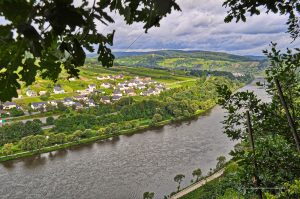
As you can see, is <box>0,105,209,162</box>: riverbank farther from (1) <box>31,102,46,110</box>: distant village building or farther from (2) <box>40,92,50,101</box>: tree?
(2) <box>40,92,50,101</box>: tree

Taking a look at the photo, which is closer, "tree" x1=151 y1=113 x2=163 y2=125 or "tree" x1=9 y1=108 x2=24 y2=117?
"tree" x1=151 y1=113 x2=163 y2=125

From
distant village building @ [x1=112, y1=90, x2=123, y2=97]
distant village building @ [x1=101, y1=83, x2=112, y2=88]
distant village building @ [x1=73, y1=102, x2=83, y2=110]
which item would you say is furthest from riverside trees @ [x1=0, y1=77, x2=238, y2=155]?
distant village building @ [x1=101, y1=83, x2=112, y2=88]

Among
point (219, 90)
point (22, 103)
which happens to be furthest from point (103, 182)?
point (22, 103)

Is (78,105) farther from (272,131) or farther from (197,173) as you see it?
(272,131)

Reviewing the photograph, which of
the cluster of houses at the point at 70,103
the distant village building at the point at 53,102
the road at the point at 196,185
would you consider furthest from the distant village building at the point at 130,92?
the road at the point at 196,185

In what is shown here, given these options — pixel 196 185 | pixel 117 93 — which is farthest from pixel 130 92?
pixel 196 185

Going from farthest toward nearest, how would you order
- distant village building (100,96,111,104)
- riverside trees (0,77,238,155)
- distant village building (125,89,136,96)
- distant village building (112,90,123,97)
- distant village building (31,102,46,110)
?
distant village building (125,89,136,96)
distant village building (112,90,123,97)
distant village building (100,96,111,104)
distant village building (31,102,46,110)
riverside trees (0,77,238,155)

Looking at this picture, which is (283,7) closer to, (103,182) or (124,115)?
(103,182)
